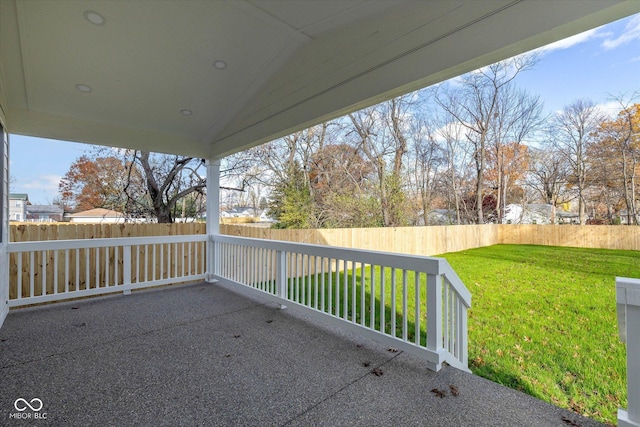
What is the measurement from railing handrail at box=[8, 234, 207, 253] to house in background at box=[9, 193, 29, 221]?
716 mm

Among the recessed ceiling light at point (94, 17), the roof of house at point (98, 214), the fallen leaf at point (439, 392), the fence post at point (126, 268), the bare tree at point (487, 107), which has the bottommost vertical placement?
the fallen leaf at point (439, 392)

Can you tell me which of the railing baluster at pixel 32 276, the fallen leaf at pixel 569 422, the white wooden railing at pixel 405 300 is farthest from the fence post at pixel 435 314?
the railing baluster at pixel 32 276

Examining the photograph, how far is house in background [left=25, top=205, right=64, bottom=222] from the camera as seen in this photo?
4.74 metres

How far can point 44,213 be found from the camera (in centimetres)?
521

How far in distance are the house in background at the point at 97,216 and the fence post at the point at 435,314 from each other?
270 inches

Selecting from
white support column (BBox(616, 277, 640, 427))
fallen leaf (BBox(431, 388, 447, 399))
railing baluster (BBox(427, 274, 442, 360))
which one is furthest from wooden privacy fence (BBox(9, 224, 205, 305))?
white support column (BBox(616, 277, 640, 427))

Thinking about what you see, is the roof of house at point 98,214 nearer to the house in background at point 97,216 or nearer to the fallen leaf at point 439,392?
the house in background at point 97,216

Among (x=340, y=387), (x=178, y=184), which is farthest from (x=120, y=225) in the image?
(x=340, y=387)

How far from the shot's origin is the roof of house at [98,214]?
19.9 feet

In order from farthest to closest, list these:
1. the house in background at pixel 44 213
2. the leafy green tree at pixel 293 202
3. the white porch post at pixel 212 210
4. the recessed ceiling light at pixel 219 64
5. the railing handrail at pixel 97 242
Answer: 1. the leafy green tree at pixel 293 202
2. the white porch post at pixel 212 210
3. the house in background at pixel 44 213
4. the railing handrail at pixel 97 242
5. the recessed ceiling light at pixel 219 64

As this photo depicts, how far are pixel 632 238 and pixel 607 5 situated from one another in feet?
8.89

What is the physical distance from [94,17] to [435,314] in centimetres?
391

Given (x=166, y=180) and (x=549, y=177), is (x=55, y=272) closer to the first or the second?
(x=166, y=180)

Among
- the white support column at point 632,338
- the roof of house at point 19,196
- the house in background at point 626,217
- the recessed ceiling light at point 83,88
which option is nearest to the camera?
the white support column at point 632,338
